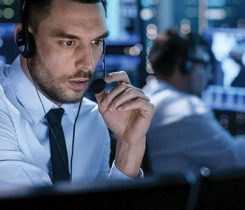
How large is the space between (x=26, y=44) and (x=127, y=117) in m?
0.35

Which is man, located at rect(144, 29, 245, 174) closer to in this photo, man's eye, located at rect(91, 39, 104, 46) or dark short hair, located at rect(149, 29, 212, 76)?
dark short hair, located at rect(149, 29, 212, 76)

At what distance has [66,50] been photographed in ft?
4.98

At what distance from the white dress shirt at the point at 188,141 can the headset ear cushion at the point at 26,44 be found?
1.17 m

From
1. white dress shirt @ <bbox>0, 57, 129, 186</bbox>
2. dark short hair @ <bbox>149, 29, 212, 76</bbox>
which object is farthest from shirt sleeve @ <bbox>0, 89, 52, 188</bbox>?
dark short hair @ <bbox>149, 29, 212, 76</bbox>

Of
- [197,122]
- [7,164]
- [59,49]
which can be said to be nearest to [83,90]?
[59,49]

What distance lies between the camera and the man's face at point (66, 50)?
4.95 feet

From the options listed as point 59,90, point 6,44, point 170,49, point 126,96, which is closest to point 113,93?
point 126,96

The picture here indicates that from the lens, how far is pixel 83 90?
4.96 ft

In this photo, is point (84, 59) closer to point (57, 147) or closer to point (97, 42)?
point (97, 42)

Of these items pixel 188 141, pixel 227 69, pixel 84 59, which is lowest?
pixel 188 141

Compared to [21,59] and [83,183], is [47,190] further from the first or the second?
[21,59]

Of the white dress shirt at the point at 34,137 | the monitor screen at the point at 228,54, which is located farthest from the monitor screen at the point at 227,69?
the white dress shirt at the point at 34,137

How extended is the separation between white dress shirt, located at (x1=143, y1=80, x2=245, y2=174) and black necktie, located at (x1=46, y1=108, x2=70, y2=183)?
1.08 metres

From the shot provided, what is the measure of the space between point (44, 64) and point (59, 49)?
62mm
